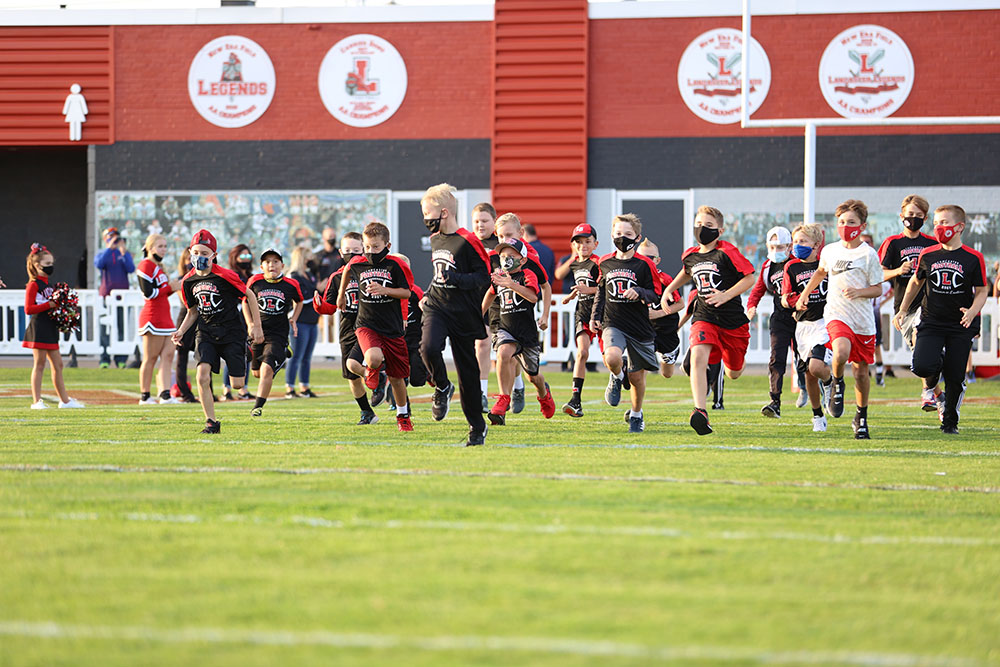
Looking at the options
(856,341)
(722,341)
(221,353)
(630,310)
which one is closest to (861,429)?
(856,341)

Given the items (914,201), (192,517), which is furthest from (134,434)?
(914,201)

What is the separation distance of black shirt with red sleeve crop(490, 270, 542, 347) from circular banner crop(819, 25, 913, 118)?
12702 mm

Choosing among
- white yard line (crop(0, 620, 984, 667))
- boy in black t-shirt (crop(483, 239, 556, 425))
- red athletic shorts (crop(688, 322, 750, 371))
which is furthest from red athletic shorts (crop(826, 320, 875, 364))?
white yard line (crop(0, 620, 984, 667))

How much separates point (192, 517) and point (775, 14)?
18.7 metres

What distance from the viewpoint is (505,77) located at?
75.8 feet

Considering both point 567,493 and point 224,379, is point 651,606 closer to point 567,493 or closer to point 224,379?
point 567,493

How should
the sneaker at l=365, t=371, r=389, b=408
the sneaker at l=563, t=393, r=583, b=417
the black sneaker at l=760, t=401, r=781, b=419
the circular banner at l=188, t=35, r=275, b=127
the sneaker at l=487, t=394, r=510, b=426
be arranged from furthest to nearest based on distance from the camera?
the circular banner at l=188, t=35, r=275, b=127 → the sneaker at l=365, t=371, r=389, b=408 → the black sneaker at l=760, t=401, r=781, b=419 → the sneaker at l=563, t=393, r=583, b=417 → the sneaker at l=487, t=394, r=510, b=426

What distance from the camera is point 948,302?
11.0 m

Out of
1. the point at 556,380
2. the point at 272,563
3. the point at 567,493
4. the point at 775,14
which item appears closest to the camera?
the point at 272,563

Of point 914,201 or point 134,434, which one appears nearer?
point 134,434

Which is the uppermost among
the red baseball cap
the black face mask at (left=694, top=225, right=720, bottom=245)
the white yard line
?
the black face mask at (left=694, top=225, right=720, bottom=245)

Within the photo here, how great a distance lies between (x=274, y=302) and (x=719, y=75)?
12.0 m

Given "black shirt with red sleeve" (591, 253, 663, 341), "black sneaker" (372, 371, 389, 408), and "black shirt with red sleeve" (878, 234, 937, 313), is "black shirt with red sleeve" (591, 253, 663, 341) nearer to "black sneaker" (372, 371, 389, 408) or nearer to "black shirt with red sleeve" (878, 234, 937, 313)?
"black shirt with red sleeve" (878, 234, 937, 313)

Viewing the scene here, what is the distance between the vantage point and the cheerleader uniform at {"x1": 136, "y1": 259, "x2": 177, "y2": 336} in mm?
14086
